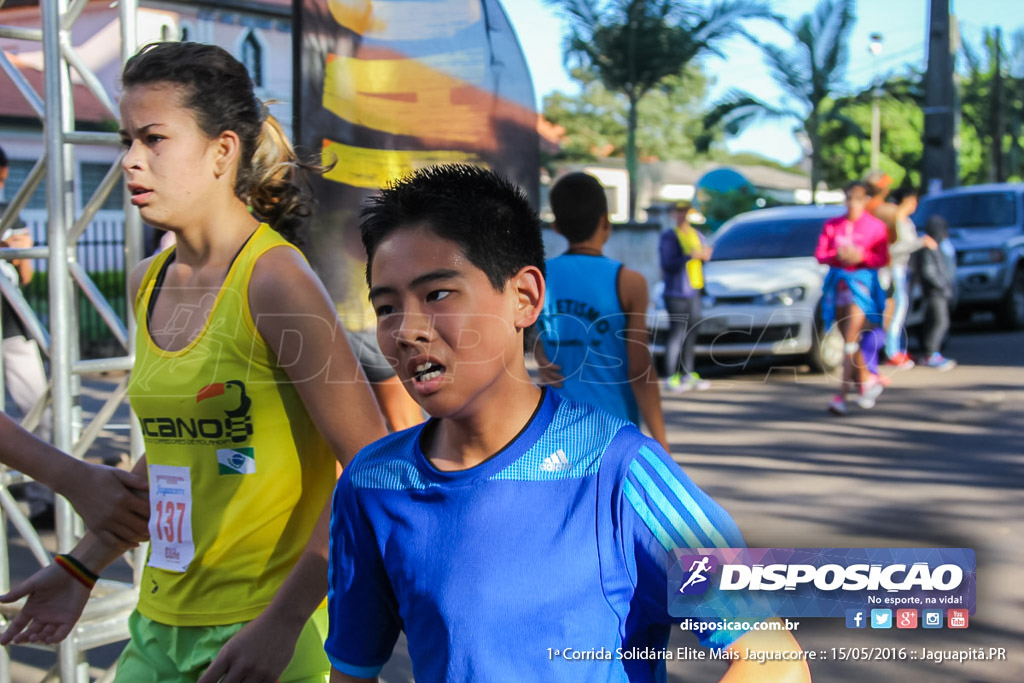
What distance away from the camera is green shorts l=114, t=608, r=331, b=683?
2.17m

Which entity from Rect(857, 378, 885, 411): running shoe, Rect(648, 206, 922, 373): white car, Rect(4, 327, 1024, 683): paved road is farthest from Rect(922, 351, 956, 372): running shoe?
Rect(857, 378, 885, 411): running shoe

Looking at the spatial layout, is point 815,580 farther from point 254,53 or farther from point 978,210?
point 254,53

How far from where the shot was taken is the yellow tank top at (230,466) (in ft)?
7.17

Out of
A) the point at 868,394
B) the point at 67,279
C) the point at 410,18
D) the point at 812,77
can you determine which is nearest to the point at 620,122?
the point at 812,77

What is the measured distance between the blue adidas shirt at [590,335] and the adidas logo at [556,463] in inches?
114

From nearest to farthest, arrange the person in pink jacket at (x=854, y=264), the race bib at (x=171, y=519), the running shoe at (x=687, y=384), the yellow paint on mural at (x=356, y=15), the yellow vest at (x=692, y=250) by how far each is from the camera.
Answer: the race bib at (x=171, y=519) < the yellow paint on mural at (x=356, y=15) < the person in pink jacket at (x=854, y=264) < the yellow vest at (x=692, y=250) < the running shoe at (x=687, y=384)

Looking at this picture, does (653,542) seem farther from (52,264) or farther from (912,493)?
(912,493)

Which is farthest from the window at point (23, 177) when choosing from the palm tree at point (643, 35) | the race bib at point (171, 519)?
the race bib at point (171, 519)

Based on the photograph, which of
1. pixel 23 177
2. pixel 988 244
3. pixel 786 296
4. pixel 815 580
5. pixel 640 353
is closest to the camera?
pixel 815 580

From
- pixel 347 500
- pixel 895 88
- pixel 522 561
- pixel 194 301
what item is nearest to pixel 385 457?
pixel 347 500

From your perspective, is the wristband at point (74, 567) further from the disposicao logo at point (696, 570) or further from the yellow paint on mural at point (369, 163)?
the yellow paint on mural at point (369, 163)

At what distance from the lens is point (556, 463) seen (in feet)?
5.14

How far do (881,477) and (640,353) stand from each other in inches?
140

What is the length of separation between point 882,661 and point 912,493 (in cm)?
281
